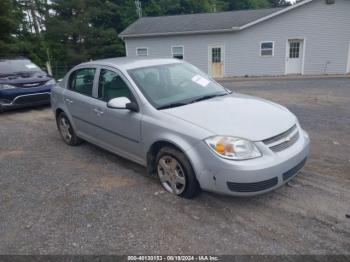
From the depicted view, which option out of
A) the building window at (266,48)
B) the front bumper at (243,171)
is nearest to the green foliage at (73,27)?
the building window at (266,48)

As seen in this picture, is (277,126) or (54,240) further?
(277,126)

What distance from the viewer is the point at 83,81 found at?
4840mm

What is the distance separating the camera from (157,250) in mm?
2666

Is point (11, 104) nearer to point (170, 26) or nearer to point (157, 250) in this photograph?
point (157, 250)

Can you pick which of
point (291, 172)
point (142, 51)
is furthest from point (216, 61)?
point (291, 172)

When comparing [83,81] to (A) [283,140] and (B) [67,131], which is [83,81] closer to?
(B) [67,131]

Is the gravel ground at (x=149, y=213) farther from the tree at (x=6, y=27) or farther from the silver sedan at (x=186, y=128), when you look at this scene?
the tree at (x=6, y=27)

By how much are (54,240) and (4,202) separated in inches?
47.1

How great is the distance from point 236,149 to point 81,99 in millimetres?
2824

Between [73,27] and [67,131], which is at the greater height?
[73,27]

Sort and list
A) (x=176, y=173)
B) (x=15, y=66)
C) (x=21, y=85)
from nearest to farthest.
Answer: (x=176, y=173), (x=21, y=85), (x=15, y=66)

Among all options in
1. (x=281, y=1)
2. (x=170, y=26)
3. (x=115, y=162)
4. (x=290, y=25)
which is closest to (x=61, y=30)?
(x=170, y=26)

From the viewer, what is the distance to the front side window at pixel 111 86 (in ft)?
12.9

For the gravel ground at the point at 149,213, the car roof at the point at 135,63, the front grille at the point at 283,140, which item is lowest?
the gravel ground at the point at 149,213
